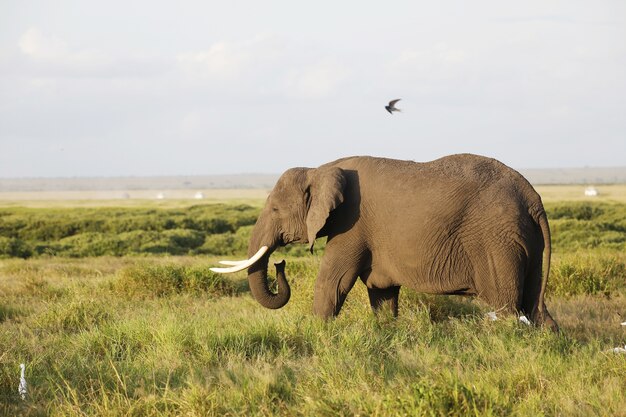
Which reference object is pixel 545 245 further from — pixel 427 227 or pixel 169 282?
pixel 169 282

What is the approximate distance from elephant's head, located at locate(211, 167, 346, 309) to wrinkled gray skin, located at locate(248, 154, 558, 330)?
0.05 ft

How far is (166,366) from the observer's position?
667cm

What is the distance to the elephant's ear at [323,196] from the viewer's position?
8.13 m

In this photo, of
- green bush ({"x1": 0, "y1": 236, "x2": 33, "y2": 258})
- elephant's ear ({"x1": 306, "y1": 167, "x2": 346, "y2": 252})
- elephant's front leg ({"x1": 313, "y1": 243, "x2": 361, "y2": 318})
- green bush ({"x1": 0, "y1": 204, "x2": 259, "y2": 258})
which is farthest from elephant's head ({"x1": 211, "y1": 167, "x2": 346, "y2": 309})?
green bush ({"x1": 0, "y1": 236, "x2": 33, "y2": 258})

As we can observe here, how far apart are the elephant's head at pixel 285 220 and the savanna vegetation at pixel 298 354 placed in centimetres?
43

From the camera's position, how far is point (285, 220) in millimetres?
8711

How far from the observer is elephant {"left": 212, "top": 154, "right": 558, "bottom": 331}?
791cm

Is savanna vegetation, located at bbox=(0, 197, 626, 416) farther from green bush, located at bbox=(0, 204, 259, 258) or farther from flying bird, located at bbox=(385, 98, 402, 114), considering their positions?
green bush, located at bbox=(0, 204, 259, 258)

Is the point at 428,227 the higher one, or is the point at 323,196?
the point at 323,196

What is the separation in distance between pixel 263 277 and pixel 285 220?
701 mm

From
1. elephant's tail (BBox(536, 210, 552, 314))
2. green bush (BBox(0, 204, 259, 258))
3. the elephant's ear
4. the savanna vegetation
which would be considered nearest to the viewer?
the savanna vegetation

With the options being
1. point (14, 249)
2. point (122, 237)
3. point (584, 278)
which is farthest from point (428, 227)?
point (122, 237)

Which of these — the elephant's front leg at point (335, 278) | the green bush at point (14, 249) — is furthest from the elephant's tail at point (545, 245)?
the green bush at point (14, 249)

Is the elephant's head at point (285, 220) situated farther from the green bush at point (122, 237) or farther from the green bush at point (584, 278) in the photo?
the green bush at point (122, 237)
